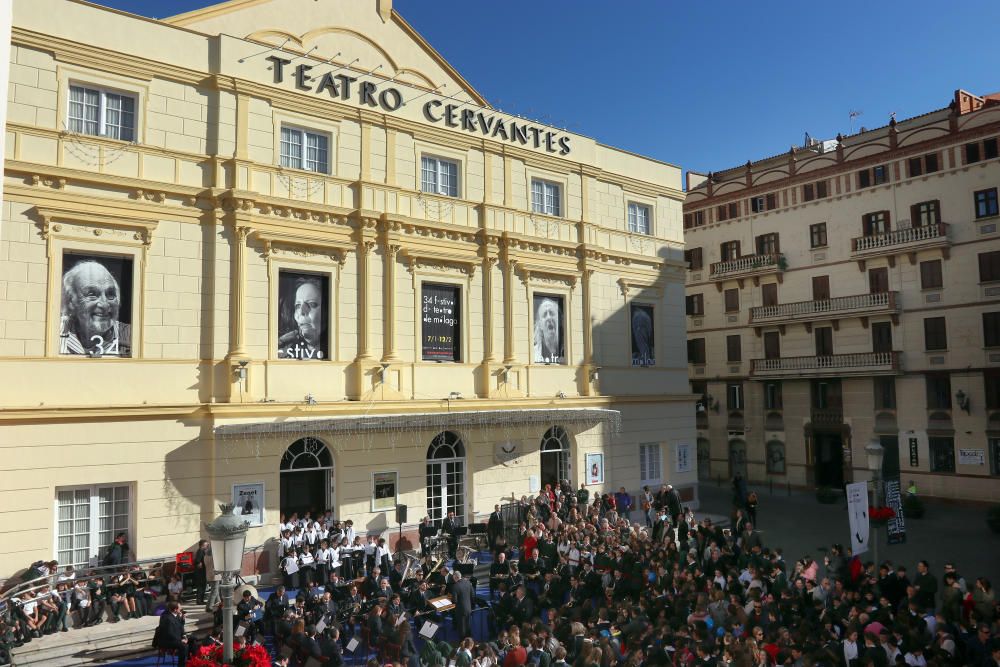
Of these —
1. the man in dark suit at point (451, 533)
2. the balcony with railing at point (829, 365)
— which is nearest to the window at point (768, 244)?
the balcony with railing at point (829, 365)

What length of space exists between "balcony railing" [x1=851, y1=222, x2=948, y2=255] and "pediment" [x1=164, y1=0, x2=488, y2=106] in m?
21.3

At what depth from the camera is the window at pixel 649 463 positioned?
30.3 meters

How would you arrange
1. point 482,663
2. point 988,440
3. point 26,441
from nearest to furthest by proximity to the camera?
point 482,663, point 26,441, point 988,440

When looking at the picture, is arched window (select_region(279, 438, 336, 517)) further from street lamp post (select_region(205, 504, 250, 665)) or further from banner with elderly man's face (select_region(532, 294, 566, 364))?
street lamp post (select_region(205, 504, 250, 665))

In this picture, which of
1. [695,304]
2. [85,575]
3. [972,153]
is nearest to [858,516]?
[85,575]

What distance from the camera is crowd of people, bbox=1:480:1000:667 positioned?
12.6 meters

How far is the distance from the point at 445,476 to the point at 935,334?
81.3ft

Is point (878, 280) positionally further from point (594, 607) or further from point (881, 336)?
point (594, 607)

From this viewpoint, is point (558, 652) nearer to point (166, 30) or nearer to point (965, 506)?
point (166, 30)

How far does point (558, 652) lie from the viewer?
12.8m

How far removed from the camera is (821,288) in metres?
38.5

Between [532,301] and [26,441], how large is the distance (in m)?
16.3

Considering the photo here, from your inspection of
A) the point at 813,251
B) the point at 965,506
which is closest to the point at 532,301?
the point at 813,251

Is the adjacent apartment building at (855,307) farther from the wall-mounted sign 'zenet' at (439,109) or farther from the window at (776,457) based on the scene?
the wall-mounted sign 'zenet' at (439,109)
